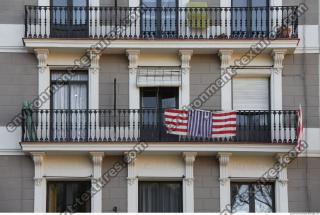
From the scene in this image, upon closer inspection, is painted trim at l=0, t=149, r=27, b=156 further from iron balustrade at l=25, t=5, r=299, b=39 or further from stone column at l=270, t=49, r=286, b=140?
stone column at l=270, t=49, r=286, b=140

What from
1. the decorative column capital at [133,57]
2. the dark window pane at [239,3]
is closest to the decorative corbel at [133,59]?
the decorative column capital at [133,57]

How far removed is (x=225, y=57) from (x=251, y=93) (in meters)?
1.33

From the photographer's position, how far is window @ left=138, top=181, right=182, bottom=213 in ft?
106

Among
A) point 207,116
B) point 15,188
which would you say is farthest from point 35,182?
point 207,116

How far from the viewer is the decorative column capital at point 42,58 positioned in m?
32.3

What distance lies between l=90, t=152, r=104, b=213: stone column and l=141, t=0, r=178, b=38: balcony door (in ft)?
12.5

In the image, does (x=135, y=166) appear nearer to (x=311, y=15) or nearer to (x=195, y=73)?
(x=195, y=73)

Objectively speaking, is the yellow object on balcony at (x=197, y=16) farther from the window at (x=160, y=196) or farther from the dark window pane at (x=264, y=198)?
the dark window pane at (x=264, y=198)

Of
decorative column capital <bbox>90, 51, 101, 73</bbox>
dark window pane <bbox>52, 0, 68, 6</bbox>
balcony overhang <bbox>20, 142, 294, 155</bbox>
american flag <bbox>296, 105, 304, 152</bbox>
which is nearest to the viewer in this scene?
american flag <bbox>296, 105, 304, 152</bbox>

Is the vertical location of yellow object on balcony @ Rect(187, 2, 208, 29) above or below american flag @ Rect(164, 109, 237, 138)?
above

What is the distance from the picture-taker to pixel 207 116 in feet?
105

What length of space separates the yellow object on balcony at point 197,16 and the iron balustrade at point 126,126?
8.70 ft

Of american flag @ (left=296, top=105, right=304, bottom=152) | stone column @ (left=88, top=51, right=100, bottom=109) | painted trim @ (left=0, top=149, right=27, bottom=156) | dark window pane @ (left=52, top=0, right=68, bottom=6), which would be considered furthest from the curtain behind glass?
american flag @ (left=296, top=105, right=304, bottom=152)

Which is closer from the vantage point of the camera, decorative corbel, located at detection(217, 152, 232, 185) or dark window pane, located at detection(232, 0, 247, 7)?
decorative corbel, located at detection(217, 152, 232, 185)
